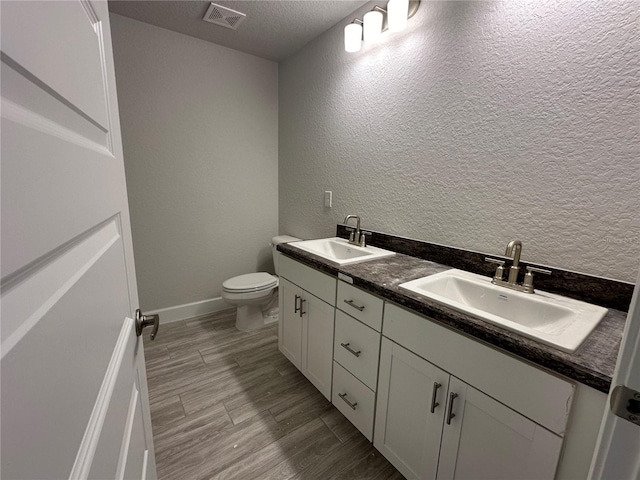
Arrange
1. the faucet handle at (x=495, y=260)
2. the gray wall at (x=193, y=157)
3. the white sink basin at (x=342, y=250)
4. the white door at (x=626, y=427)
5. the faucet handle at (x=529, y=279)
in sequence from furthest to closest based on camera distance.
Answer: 1. the gray wall at (x=193, y=157)
2. the white sink basin at (x=342, y=250)
3. the faucet handle at (x=495, y=260)
4. the faucet handle at (x=529, y=279)
5. the white door at (x=626, y=427)

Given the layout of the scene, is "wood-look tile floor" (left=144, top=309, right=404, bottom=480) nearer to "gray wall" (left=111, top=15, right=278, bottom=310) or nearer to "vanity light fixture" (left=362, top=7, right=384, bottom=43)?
"gray wall" (left=111, top=15, right=278, bottom=310)

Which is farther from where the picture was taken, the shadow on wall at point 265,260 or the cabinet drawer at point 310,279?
the shadow on wall at point 265,260

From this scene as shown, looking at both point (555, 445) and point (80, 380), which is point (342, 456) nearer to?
point (555, 445)

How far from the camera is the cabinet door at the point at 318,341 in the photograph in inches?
57.9

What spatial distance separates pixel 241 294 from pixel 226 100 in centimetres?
169

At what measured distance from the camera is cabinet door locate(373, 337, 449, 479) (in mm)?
988

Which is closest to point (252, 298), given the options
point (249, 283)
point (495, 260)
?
point (249, 283)

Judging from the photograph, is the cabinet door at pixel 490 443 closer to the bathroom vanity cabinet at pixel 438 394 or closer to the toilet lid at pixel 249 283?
the bathroom vanity cabinet at pixel 438 394

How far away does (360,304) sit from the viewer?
1.25 metres

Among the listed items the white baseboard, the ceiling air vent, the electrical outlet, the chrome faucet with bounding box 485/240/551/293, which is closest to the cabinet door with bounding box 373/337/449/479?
the chrome faucet with bounding box 485/240/551/293

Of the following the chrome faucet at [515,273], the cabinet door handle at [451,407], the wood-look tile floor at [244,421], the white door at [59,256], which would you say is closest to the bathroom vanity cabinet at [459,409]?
the cabinet door handle at [451,407]

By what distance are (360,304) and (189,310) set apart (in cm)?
197

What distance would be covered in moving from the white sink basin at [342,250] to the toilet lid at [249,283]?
669 mm

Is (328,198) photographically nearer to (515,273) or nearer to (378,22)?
(378,22)
